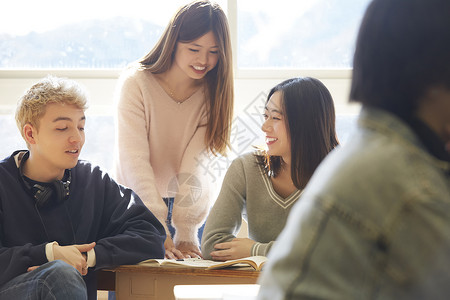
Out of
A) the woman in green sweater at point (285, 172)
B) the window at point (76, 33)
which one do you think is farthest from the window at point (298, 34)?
the woman in green sweater at point (285, 172)

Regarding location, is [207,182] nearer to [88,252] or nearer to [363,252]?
[88,252]

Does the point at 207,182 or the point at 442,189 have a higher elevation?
the point at 442,189

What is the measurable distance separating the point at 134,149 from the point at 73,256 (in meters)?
0.63

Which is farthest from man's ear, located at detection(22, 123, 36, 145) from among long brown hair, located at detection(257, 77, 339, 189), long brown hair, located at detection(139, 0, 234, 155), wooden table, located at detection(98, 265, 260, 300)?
long brown hair, located at detection(257, 77, 339, 189)

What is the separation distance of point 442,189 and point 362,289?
116mm

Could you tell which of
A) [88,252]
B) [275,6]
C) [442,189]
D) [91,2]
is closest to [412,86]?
[442,189]

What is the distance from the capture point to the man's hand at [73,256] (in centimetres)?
166

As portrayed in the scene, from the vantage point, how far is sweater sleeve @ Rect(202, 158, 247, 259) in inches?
76.9

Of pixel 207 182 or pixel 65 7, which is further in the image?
pixel 65 7

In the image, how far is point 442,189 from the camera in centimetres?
54

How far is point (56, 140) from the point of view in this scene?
184 cm

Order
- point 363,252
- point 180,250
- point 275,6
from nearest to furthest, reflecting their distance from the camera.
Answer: point 363,252
point 180,250
point 275,6

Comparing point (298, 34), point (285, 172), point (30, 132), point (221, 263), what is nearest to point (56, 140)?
point (30, 132)

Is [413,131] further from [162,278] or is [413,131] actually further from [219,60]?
[219,60]
